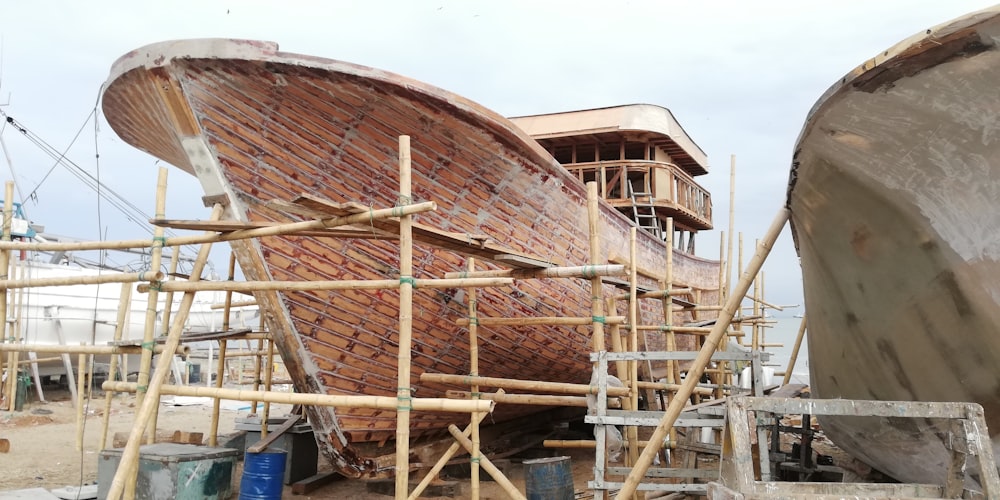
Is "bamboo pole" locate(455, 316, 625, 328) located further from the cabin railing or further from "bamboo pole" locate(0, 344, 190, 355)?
the cabin railing

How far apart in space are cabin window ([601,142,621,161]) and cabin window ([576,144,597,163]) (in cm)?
18

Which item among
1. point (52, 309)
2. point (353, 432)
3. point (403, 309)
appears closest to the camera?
point (403, 309)

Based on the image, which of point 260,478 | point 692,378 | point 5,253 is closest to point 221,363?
point 260,478

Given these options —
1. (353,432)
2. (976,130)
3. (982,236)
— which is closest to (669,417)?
(982,236)

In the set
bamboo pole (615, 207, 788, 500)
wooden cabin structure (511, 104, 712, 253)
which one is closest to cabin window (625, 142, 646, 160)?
wooden cabin structure (511, 104, 712, 253)

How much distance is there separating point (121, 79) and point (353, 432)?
10.1 ft

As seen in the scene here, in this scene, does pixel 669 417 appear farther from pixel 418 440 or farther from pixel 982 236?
pixel 418 440

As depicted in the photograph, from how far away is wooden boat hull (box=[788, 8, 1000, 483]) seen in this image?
273 cm

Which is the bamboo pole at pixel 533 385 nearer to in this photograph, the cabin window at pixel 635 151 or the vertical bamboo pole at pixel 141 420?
the vertical bamboo pole at pixel 141 420

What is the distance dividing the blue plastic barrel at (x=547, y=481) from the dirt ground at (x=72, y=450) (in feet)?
3.69

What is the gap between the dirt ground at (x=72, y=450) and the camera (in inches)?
259

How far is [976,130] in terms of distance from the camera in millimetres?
2830

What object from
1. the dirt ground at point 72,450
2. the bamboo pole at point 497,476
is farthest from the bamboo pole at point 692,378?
the dirt ground at point 72,450

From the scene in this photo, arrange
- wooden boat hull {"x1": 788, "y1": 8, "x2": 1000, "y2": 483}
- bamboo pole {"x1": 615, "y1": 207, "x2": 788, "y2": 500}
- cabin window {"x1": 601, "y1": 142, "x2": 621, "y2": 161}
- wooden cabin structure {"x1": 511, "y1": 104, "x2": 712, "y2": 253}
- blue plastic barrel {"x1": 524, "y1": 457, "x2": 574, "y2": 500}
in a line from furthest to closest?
1. cabin window {"x1": 601, "y1": 142, "x2": 621, "y2": 161}
2. wooden cabin structure {"x1": 511, "y1": 104, "x2": 712, "y2": 253}
3. blue plastic barrel {"x1": 524, "y1": 457, "x2": 574, "y2": 500}
4. bamboo pole {"x1": 615, "y1": 207, "x2": 788, "y2": 500}
5. wooden boat hull {"x1": 788, "y1": 8, "x2": 1000, "y2": 483}
